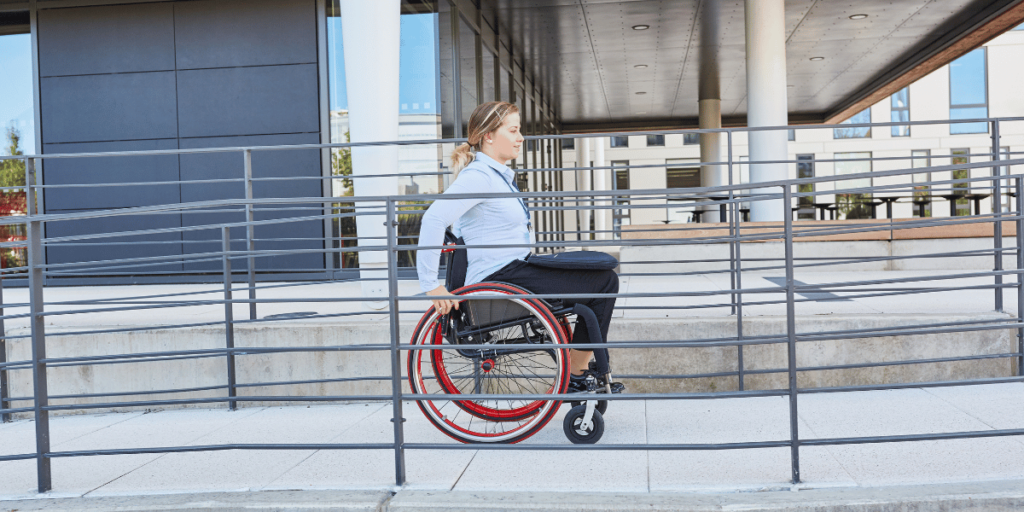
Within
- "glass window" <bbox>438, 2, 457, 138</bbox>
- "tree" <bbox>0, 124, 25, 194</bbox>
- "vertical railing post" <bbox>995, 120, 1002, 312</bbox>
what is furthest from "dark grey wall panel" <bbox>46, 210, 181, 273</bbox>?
"vertical railing post" <bbox>995, 120, 1002, 312</bbox>

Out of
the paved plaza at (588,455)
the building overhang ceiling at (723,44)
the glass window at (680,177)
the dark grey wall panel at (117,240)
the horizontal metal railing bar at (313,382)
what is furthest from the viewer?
the glass window at (680,177)

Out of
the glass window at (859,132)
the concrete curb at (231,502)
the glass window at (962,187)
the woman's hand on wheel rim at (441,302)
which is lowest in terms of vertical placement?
the concrete curb at (231,502)

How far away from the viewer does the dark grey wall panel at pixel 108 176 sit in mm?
9109

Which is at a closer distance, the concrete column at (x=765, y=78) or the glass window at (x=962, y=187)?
the glass window at (x=962, y=187)

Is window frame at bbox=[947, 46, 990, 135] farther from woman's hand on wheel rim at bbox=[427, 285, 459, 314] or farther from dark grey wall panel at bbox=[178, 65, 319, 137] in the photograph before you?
woman's hand on wheel rim at bbox=[427, 285, 459, 314]

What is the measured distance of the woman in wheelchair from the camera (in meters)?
3.32

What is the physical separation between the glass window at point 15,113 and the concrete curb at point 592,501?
7794mm

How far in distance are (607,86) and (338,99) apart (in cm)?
1201

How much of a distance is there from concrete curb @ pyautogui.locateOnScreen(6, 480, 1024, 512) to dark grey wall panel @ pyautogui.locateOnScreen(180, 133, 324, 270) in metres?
5.98

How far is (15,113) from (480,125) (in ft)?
27.1

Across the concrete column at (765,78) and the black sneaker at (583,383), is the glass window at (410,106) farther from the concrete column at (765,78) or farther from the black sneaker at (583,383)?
the black sneaker at (583,383)

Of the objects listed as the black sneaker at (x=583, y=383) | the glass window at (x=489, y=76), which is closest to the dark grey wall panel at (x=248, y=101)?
the glass window at (x=489, y=76)

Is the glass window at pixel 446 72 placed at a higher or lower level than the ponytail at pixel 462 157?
higher

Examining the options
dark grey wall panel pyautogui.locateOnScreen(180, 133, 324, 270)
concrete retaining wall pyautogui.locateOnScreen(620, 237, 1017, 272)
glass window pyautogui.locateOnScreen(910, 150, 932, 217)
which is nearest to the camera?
glass window pyautogui.locateOnScreen(910, 150, 932, 217)
